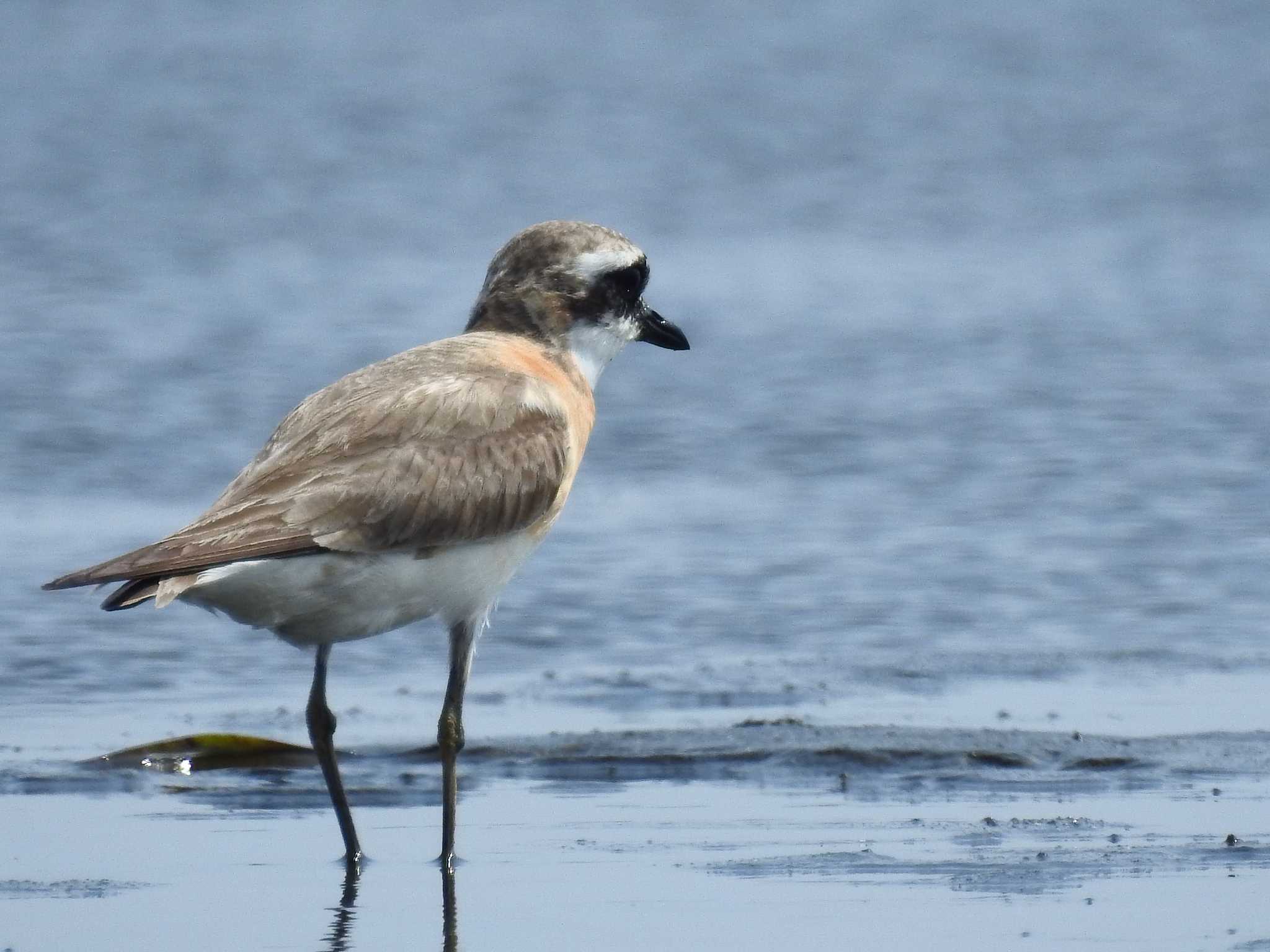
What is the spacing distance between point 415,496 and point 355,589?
33cm

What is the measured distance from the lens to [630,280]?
7590 mm

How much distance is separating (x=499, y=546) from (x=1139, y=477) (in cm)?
565

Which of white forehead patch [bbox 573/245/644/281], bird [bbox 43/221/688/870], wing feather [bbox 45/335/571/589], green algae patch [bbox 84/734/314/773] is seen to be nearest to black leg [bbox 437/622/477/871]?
bird [bbox 43/221/688/870]

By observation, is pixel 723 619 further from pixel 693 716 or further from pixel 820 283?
pixel 820 283

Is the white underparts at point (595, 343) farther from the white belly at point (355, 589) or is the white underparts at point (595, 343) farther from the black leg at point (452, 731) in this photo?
the black leg at point (452, 731)

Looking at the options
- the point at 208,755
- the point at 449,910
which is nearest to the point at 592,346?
the point at 208,755

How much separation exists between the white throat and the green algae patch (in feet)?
5.05

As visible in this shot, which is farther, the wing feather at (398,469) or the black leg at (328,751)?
the black leg at (328,751)

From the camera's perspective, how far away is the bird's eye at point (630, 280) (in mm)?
7535

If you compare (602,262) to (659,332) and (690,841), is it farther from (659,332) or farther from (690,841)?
(690,841)

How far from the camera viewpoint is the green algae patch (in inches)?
288

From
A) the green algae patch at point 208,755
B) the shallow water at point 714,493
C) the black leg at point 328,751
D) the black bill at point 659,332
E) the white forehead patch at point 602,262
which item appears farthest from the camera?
the black bill at point 659,332

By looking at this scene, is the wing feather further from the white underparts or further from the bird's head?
the white underparts

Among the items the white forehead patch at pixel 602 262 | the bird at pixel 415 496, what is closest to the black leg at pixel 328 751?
the bird at pixel 415 496
